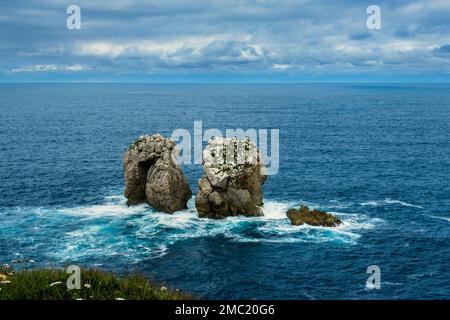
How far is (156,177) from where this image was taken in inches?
3270

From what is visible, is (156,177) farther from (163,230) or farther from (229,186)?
(229,186)

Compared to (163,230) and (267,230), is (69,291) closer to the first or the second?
(163,230)

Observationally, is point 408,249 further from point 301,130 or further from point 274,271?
point 301,130

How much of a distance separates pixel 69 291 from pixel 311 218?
50939mm

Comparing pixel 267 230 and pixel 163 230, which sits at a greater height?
pixel 163 230

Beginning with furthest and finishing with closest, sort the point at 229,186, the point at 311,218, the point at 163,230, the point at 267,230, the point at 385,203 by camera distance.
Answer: the point at 385,203
the point at 229,186
the point at 311,218
the point at 163,230
the point at 267,230

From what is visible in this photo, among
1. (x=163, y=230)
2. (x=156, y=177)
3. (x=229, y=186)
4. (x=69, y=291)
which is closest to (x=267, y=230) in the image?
(x=229, y=186)

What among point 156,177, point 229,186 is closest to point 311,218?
point 229,186

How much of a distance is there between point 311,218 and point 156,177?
26.2 m

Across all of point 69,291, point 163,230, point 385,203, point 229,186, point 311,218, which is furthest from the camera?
point 385,203

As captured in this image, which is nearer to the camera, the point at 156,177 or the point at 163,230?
the point at 163,230

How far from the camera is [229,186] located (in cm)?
7994

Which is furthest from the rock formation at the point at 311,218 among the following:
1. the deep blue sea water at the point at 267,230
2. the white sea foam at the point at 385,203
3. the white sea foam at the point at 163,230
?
the white sea foam at the point at 385,203

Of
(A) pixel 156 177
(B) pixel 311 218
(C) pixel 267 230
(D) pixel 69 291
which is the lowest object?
(C) pixel 267 230
